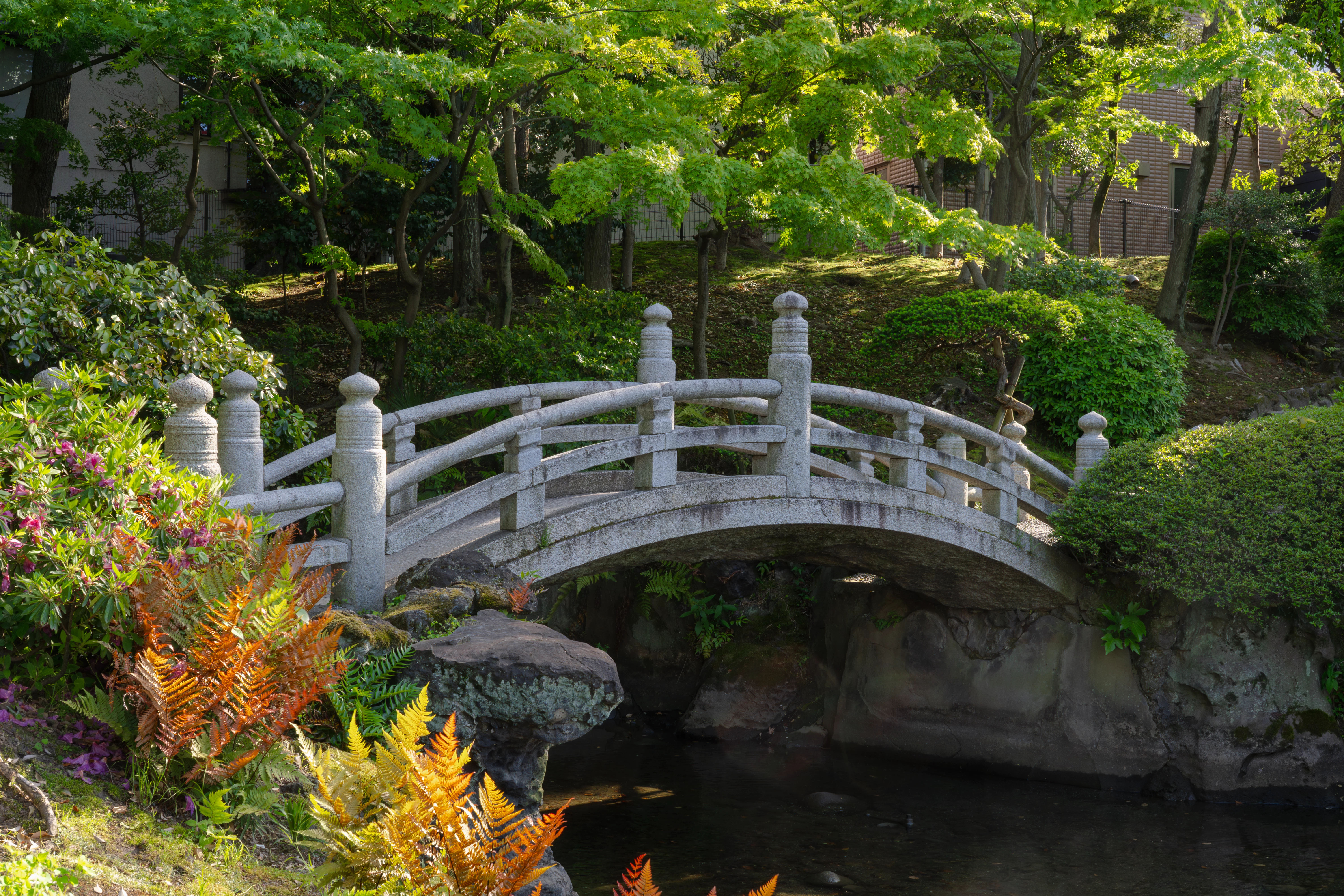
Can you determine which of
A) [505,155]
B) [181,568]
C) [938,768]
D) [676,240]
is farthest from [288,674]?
[676,240]

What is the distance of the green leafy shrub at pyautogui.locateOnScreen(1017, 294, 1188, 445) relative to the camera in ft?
49.1

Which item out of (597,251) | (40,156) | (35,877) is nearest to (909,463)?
(35,877)

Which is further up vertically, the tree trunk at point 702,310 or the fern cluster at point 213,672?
the tree trunk at point 702,310

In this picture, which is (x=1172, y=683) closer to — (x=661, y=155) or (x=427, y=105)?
(x=661, y=155)

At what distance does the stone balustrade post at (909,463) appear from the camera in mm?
9633

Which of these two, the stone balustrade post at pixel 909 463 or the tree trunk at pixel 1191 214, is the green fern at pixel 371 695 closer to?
the stone balustrade post at pixel 909 463

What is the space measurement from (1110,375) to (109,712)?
13.7m

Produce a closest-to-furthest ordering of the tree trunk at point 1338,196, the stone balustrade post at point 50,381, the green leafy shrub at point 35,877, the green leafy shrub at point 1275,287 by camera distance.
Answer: the green leafy shrub at point 35,877 < the stone balustrade post at point 50,381 < the green leafy shrub at point 1275,287 < the tree trunk at point 1338,196

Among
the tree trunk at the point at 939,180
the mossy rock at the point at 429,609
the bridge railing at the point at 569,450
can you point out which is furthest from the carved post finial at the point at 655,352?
the tree trunk at the point at 939,180

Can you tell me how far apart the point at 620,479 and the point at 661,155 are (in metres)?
2.98

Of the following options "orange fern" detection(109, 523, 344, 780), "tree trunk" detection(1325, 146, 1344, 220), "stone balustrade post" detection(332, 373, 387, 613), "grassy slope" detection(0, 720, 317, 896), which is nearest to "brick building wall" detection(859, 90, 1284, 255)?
"tree trunk" detection(1325, 146, 1344, 220)

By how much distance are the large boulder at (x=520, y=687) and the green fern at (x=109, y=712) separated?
1368mm

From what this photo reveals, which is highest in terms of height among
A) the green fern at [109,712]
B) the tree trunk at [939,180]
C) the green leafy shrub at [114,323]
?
the tree trunk at [939,180]

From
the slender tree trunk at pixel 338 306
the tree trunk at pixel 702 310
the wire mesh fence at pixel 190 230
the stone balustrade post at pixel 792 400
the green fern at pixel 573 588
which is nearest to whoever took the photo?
the stone balustrade post at pixel 792 400
